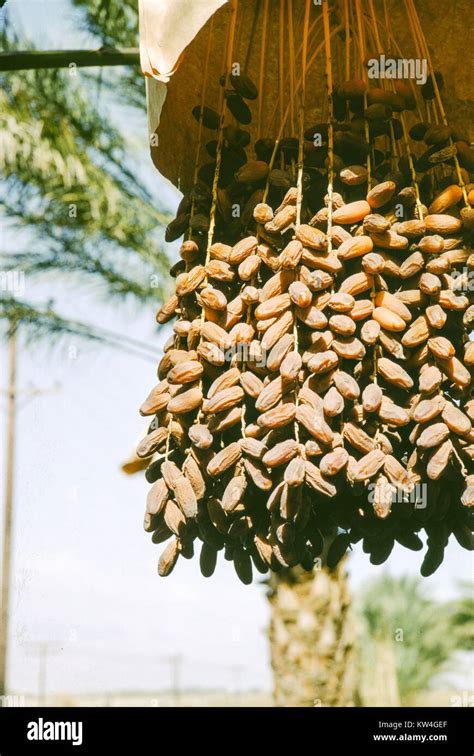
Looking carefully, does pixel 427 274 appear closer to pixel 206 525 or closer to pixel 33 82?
pixel 206 525

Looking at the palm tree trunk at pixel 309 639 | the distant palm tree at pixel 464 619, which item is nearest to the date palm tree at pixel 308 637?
the palm tree trunk at pixel 309 639

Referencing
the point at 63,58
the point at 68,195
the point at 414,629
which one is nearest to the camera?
the point at 63,58

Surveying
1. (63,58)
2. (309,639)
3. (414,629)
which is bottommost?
(309,639)

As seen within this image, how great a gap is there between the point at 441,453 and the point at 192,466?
26 centimetres

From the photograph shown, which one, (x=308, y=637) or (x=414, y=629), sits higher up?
(x=414, y=629)

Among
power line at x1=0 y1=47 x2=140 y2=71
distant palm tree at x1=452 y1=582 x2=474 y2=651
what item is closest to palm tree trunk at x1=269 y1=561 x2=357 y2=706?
power line at x1=0 y1=47 x2=140 y2=71

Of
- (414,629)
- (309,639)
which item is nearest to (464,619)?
(414,629)

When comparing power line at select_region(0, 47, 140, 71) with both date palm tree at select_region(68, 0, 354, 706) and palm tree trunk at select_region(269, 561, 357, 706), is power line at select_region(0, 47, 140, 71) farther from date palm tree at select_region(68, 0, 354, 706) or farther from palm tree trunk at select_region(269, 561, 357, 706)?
palm tree trunk at select_region(269, 561, 357, 706)

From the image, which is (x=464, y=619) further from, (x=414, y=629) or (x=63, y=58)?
(x=63, y=58)

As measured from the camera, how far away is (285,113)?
1119mm

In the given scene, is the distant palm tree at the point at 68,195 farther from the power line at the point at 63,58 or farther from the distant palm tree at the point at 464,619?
the distant palm tree at the point at 464,619

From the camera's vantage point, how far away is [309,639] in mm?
3805

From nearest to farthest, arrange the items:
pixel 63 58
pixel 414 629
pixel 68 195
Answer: pixel 63 58 → pixel 68 195 → pixel 414 629

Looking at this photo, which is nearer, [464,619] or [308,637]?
[308,637]
